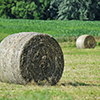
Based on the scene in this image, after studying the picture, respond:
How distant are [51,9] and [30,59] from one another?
2649 inches

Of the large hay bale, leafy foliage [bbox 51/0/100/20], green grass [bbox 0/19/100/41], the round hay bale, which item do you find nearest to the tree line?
leafy foliage [bbox 51/0/100/20]

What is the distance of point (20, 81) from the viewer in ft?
25.0

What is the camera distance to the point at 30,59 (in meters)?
7.79

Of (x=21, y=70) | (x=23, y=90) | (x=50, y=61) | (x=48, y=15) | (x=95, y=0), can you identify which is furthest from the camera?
(x=48, y=15)

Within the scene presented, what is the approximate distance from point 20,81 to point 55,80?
1.18m

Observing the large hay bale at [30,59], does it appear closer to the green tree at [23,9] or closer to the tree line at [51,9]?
the tree line at [51,9]

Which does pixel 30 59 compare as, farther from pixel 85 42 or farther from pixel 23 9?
pixel 23 9

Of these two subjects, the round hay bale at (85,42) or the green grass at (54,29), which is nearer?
the round hay bale at (85,42)

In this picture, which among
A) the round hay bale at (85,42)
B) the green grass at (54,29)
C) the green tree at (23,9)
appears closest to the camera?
the round hay bale at (85,42)

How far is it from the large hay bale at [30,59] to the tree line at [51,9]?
2297 inches

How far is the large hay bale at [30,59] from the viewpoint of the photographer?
25.1 feet

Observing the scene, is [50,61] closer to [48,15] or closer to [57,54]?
[57,54]

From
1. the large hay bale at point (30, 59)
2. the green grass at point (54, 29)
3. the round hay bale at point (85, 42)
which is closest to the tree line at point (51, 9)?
the green grass at point (54, 29)

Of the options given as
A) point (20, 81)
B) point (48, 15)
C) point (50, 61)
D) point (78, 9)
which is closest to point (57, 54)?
point (50, 61)
